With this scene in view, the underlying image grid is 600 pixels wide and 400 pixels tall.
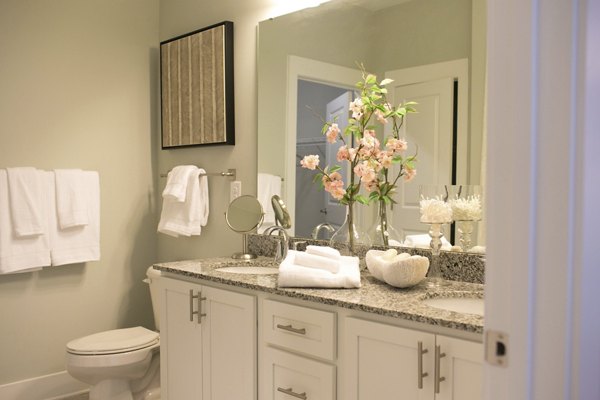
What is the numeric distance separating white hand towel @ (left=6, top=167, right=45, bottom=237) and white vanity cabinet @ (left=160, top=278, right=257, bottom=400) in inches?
33.9

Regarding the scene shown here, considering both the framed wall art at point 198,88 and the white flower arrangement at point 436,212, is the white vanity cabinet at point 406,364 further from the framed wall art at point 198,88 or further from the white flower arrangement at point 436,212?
the framed wall art at point 198,88

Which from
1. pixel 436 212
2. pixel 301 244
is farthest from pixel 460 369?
pixel 301 244

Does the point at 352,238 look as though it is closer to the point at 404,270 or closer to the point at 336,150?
the point at 336,150

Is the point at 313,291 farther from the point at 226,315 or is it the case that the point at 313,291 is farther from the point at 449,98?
the point at 449,98

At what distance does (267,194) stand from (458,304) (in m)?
1.25

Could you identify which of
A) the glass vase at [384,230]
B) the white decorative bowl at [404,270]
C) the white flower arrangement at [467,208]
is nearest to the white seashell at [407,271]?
the white decorative bowl at [404,270]

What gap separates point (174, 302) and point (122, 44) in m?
1.74

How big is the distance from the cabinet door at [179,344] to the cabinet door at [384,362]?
0.81m

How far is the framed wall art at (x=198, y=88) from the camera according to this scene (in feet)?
9.81

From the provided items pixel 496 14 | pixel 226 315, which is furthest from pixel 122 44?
pixel 496 14

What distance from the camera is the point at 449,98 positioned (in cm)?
212

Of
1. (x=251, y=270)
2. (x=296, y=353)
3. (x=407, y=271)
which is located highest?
(x=407, y=271)

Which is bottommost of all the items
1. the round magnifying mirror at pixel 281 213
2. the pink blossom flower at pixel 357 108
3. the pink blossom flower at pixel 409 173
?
the round magnifying mirror at pixel 281 213

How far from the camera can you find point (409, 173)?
221 cm
